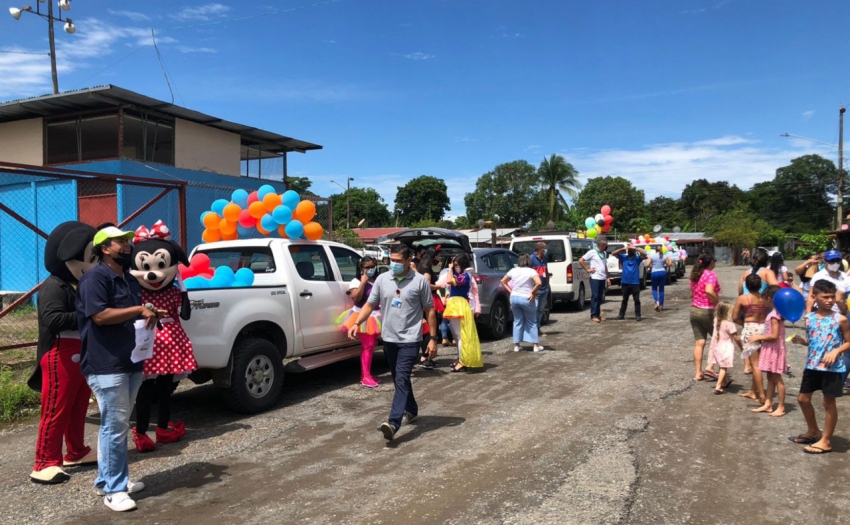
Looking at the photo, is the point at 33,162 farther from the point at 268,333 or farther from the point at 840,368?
the point at 840,368

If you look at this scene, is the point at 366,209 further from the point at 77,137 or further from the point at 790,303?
the point at 790,303

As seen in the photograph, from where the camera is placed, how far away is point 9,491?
441cm

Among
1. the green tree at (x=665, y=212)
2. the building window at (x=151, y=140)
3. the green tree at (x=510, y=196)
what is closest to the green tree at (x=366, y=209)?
the green tree at (x=510, y=196)

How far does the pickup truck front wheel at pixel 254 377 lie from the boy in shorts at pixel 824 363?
502cm

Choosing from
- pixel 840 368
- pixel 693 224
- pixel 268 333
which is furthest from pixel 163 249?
pixel 693 224

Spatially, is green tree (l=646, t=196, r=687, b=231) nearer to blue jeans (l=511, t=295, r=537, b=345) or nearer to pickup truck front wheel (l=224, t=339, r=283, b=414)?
blue jeans (l=511, t=295, r=537, b=345)

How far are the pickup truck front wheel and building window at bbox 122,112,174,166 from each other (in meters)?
11.4

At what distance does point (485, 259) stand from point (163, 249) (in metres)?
6.89

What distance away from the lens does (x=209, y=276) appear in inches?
247

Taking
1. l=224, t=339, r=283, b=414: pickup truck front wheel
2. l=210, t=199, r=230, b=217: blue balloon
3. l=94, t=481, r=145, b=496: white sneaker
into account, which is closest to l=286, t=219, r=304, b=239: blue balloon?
l=210, t=199, r=230, b=217: blue balloon

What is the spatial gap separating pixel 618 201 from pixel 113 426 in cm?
6562

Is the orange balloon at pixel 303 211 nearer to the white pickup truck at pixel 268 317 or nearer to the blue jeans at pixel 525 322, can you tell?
the white pickup truck at pixel 268 317

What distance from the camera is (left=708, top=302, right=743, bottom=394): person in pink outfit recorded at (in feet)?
22.2

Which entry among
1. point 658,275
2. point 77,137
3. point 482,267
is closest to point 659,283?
point 658,275
